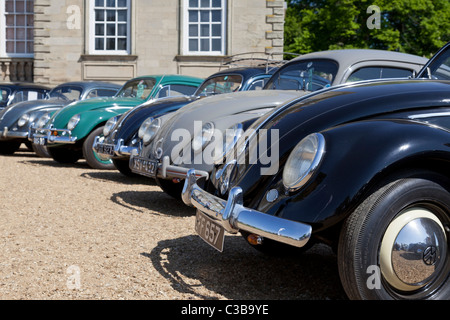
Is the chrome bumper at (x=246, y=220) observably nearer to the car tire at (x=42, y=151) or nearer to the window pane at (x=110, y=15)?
the car tire at (x=42, y=151)

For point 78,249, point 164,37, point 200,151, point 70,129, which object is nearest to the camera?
point 78,249

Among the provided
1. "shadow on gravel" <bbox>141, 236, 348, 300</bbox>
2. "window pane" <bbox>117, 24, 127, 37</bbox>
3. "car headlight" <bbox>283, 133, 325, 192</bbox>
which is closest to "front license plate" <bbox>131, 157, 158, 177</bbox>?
"shadow on gravel" <bbox>141, 236, 348, 300</bbox>

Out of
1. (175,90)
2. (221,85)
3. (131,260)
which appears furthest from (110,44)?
(131,260)

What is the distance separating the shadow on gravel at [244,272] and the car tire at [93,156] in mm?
4723

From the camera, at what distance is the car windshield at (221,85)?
756 centimetres

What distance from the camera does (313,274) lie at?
3562 millimetres

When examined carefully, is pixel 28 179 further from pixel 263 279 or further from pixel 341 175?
pixel 341 175

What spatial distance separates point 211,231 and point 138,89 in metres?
6.64

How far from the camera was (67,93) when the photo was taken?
11945 mm

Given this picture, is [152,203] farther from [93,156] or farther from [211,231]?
[93,156]

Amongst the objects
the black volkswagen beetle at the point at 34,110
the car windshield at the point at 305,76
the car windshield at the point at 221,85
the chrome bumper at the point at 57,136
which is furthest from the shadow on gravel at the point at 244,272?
the black volkswagen beetle at the point at 34,110

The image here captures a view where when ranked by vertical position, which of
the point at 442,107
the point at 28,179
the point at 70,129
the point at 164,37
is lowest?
the point at 28,179
